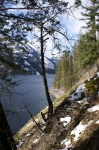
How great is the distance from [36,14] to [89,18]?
84.2ft

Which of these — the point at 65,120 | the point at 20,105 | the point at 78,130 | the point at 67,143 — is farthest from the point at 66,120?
Answer: the point at 20,105

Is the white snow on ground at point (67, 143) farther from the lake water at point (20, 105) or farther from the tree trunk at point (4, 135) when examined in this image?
the tree trunk at point (4, 135)

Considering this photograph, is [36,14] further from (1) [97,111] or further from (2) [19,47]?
(1) [97,111]

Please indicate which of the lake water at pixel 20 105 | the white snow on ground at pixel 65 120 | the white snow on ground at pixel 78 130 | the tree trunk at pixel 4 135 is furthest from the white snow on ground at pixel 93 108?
the tree trunk at pixel 4 135

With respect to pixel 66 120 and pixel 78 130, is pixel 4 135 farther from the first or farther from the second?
pixel 66 120

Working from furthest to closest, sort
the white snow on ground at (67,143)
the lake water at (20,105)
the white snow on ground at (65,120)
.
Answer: the white snow on ground at (65,120) → the white snow on ground at (67,143) → the lake water at (20,105)

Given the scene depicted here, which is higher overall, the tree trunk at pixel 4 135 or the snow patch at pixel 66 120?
the tree trunk at pixel 4 135

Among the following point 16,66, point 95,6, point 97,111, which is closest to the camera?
point 16,66

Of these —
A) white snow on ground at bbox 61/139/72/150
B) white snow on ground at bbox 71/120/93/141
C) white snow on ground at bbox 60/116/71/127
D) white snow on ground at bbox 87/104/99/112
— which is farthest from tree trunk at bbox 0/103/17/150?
white snow on ground at bbox 60/116/71/127

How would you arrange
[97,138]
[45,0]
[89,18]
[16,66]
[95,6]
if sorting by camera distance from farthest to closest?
[89,18] < [95,6] < [16,66] < [97,138] < [45,0]

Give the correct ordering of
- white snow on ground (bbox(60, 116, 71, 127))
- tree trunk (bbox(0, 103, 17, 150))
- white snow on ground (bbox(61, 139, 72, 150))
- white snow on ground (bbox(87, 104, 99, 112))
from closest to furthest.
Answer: tree trunk (bbox(0, 103, 17, 150))
white snow on ground (bbox(61, 139, 72, 150))
white snow on ground (bbox(87, 104, 99, 112))
white snow on ground (bbox(60, 116, 71, 127))

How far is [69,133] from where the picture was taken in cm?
964

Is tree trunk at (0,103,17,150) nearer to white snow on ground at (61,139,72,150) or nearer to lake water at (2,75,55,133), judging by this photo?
lake water at (2,75,55,133)

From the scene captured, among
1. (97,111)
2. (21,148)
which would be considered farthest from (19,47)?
(21,148)
